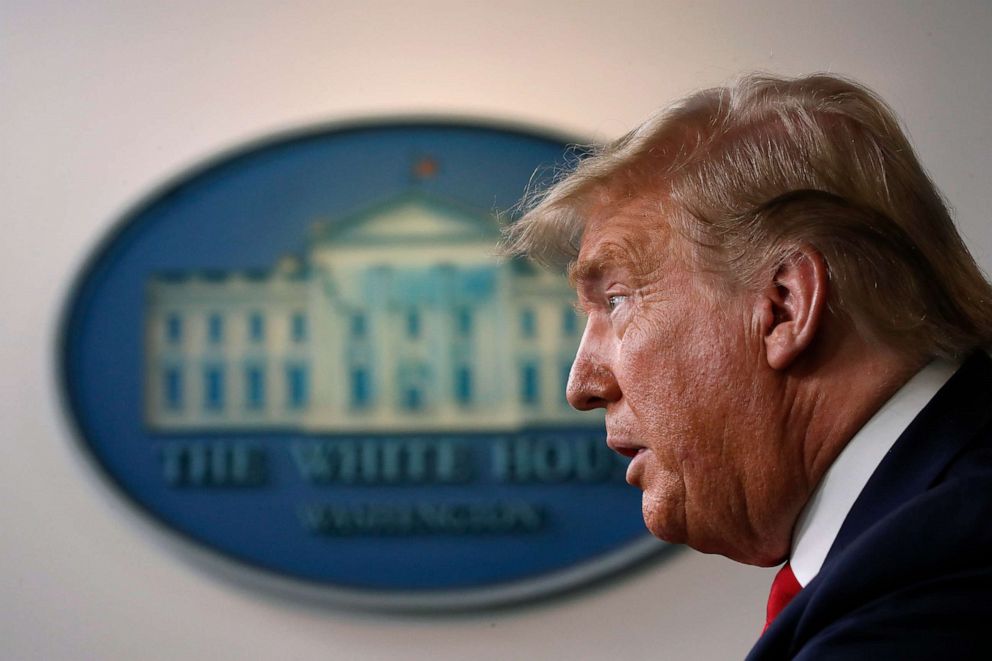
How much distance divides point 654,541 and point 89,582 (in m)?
0.92

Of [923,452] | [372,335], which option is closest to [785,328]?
[923,452]

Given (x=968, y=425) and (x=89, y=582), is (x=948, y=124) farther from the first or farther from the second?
(x=89, y=582)

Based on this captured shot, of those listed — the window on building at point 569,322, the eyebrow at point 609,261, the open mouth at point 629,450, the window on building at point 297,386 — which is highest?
the eyebrow at point 609,261

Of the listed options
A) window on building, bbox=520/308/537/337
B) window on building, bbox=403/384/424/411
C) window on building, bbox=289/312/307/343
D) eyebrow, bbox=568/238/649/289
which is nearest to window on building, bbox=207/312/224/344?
window on building, bbox=289/312/307/343

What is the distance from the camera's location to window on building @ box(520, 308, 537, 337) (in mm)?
1664

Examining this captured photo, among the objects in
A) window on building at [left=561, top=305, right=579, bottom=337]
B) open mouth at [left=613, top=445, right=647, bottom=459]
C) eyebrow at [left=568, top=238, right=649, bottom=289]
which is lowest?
open mouth at [left=613, top=445, right=647, bottom=459]

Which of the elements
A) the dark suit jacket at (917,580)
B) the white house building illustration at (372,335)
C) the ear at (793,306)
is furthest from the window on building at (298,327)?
the dark suit jacket at (917,580)

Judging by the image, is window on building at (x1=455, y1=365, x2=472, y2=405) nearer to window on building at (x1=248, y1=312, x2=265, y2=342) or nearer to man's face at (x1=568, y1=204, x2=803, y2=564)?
window on building at (x1=248, y1=312, x2=265, y2=342)

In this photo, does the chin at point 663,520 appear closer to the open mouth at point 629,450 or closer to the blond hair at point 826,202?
the open mouth at point 629,450

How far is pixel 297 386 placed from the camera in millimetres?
1686

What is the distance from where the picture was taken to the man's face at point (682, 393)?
28.1 inches

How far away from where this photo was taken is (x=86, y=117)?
1764 mm

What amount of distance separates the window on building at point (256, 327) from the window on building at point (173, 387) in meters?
0.13

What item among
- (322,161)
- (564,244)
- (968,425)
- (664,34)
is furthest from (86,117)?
(968,425)
